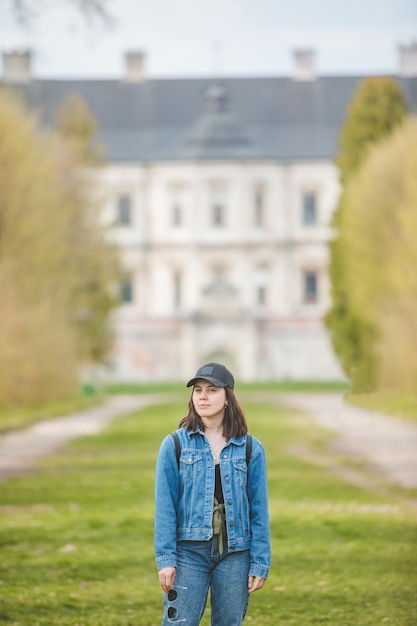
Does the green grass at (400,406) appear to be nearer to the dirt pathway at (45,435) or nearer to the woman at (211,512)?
the dirt pathway at (45,435)

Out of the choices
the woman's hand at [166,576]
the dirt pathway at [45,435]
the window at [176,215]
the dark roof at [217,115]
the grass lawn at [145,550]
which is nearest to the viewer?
the woman's hand at [166,576]

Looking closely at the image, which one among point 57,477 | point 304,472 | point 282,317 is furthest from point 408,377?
point 282,317

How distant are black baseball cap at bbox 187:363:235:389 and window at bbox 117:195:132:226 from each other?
53009 mm

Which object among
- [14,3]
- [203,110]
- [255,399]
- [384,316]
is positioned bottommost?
[255,399]

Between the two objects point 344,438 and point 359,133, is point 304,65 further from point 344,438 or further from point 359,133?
point 344,438

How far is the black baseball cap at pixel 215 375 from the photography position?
13.4ft

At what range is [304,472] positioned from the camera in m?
12.8

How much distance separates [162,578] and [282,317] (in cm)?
4808

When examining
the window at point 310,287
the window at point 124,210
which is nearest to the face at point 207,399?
the window at point 310,287

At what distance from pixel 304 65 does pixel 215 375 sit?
Answer: 5450 cm

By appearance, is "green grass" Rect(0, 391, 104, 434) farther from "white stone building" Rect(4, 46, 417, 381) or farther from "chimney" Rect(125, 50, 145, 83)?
"chimney" Rect(125, 50, 145, 83)

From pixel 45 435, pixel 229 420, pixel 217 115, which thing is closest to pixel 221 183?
pixel 217 115

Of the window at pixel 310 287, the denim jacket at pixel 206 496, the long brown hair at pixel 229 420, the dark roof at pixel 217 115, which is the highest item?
the dark roof at pixel 217 115

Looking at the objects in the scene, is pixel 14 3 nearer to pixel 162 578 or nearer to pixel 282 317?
pixel 162 578
